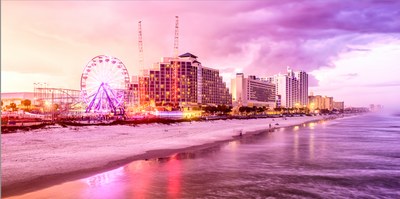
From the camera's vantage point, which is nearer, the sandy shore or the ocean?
the ocean

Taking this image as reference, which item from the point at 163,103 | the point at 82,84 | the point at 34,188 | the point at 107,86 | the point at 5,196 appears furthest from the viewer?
the point at 163,103

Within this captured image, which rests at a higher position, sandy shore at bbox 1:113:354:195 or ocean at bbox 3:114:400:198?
sandy shore at bbox 1:113:354:195

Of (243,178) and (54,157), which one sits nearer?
(243,178)

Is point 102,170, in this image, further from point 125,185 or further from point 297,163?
point 297,163

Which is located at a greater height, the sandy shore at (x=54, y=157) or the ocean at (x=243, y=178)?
the sandy shore at (x=54, y=157)

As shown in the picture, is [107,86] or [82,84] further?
[107,86]

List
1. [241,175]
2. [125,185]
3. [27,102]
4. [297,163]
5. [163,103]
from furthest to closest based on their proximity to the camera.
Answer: [163,103]
[27,102]
[297,163]
[241,175]
[125,185]

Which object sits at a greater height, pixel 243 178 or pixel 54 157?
pixel 54 157

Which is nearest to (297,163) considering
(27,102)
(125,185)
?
(125,185)

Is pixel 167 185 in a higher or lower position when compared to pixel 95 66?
lower

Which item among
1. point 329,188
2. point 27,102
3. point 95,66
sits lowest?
point 329,188

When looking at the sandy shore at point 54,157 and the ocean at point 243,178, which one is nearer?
the ocean at point 243,178

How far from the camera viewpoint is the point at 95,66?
284 feet

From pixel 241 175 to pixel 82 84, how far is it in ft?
246
